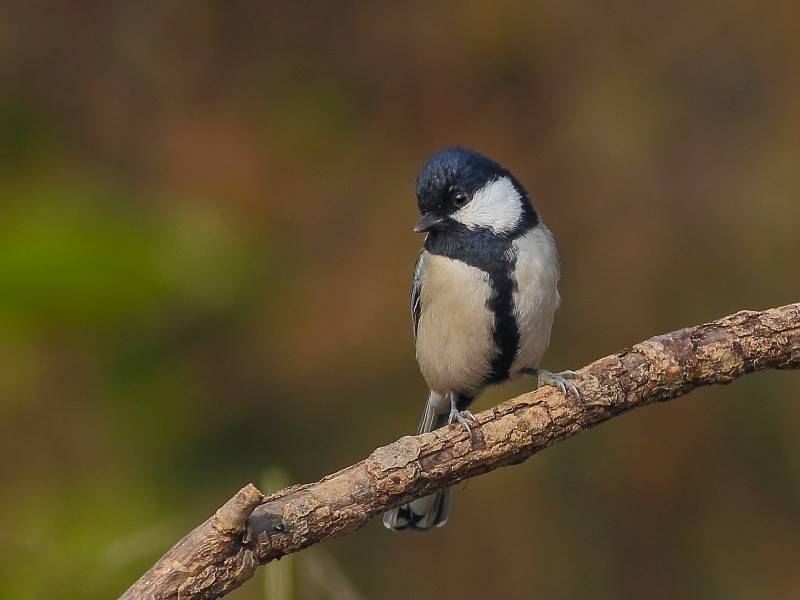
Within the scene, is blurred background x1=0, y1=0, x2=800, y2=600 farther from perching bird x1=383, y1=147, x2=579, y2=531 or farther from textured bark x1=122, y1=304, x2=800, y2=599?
textured bark x1=122, y1=304, x2=800, y2=599

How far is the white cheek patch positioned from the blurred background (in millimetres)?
1177

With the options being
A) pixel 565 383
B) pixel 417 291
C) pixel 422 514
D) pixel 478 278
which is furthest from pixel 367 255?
pixel 565 383

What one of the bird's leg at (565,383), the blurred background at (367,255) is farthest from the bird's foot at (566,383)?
the blurred background at (367,255)

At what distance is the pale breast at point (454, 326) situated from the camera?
2854 mm

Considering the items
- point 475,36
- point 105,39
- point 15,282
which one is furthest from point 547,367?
point 105,39

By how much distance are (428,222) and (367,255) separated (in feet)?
4.95

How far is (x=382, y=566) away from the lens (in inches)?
161

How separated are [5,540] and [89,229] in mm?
1037

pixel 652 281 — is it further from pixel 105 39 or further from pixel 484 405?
pixel 105 39

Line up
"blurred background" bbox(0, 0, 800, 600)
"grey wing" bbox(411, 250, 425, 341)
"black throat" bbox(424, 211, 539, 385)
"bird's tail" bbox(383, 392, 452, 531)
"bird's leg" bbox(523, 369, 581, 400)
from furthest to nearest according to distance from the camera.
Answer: "blurred background" bbox(0, 0, 800, 600)
"bird's tail" bbox(383, 392, 452, 531)
"grey wing" bbox(411, 250, 425, 341)
"black throat" bbox(424, 211, 539, 385)
"bird's leg" bbox(523, 369, 581, 400)

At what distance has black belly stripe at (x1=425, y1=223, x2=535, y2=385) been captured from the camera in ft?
9.30

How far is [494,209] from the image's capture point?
2975 millimetres

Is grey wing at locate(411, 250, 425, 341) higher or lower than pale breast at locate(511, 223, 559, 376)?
higher

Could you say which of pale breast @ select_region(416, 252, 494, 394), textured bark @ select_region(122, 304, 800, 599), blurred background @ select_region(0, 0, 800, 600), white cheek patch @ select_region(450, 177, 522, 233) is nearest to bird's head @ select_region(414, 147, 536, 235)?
white cheek patch @ select_region(450, 177, 522, 233)
